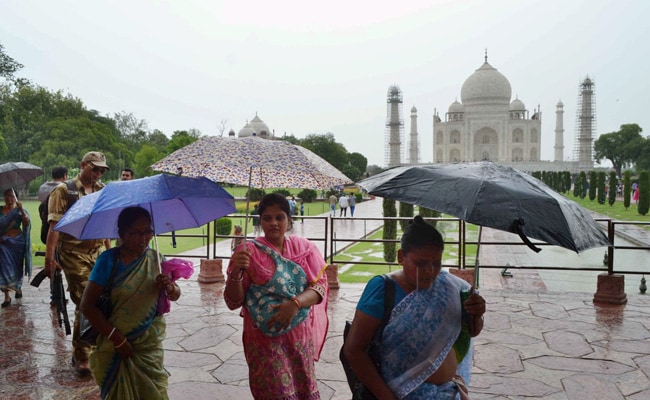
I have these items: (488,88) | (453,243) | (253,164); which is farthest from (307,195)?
(488,88)

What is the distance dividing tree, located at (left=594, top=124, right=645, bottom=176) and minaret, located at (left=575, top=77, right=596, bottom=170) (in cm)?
520

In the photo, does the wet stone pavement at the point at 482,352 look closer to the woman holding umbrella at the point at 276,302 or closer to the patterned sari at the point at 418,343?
the woman holding umbrella at the point at 276,302

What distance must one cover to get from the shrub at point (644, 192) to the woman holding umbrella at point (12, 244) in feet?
81.7

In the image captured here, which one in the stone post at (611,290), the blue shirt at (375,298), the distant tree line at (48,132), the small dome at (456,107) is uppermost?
the small dome at (456,107)

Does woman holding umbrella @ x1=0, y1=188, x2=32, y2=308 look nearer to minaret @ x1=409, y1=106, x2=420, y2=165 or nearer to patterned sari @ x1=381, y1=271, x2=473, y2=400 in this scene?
patterned sari @ x1=381, y1=271, x2=473, y2=400

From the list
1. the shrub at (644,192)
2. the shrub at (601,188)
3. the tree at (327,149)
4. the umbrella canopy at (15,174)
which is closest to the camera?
the umbrella canopy at (15,174)

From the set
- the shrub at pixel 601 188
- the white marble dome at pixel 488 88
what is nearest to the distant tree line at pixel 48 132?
the shrub at pixel 601 188

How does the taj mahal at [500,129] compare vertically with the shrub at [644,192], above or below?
above

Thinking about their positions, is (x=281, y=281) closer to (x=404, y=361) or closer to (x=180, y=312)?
(x=404, y=361)

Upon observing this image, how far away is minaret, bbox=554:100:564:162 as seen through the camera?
67.9 metres

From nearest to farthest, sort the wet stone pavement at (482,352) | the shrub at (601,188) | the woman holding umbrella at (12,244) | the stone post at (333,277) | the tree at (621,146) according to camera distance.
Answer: the wet stone pavement at (482,352) < the woman holding umbrella at (12,244) < the stone post at (333,277) < the shrub at (601,188) < the tree at (621,146)

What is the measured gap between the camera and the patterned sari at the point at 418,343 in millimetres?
1855

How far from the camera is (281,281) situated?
240 centimetres

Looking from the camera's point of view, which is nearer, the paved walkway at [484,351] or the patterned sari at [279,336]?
the patterned sari at [279,336]
